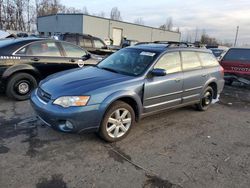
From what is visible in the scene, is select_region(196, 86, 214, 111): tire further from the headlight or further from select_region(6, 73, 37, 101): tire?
select_region(6, 73, 37, 101): tire

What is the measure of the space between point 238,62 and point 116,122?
7.04 m

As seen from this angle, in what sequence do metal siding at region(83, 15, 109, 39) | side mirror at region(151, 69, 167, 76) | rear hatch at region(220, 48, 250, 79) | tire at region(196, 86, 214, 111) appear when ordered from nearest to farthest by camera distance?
side mirror at region(151, 69, 167, 76) → tire at region(196, 86, 214, 111) → rear hatch at region(220, 48, 250, 79) → metal siding at region(83, 15, 109, 39)

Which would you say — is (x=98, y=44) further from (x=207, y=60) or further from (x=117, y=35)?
(x=117, y=35)

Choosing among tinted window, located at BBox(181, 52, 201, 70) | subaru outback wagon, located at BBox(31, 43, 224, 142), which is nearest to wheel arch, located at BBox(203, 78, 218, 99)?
subaru outback wagon, located at BBox(31, 43, 224, 142)

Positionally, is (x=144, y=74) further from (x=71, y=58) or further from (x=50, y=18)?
(x=50, y=18)

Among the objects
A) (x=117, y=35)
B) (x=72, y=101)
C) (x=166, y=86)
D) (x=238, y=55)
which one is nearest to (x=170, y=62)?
(x=166, y=86)

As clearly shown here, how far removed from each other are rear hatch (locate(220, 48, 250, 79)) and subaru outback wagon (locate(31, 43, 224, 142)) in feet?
12.9

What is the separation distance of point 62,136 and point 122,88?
1.32 m

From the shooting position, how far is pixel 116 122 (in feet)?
13.9

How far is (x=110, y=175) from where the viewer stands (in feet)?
10.9

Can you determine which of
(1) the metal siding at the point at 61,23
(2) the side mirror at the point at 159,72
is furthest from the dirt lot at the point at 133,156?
(1) the metal siding at the point at 61,23

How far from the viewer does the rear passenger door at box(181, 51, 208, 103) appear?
17.9 ft

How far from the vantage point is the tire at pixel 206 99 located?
621 centimetres

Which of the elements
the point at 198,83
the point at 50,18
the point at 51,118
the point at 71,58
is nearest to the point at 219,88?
the point at 198,83
